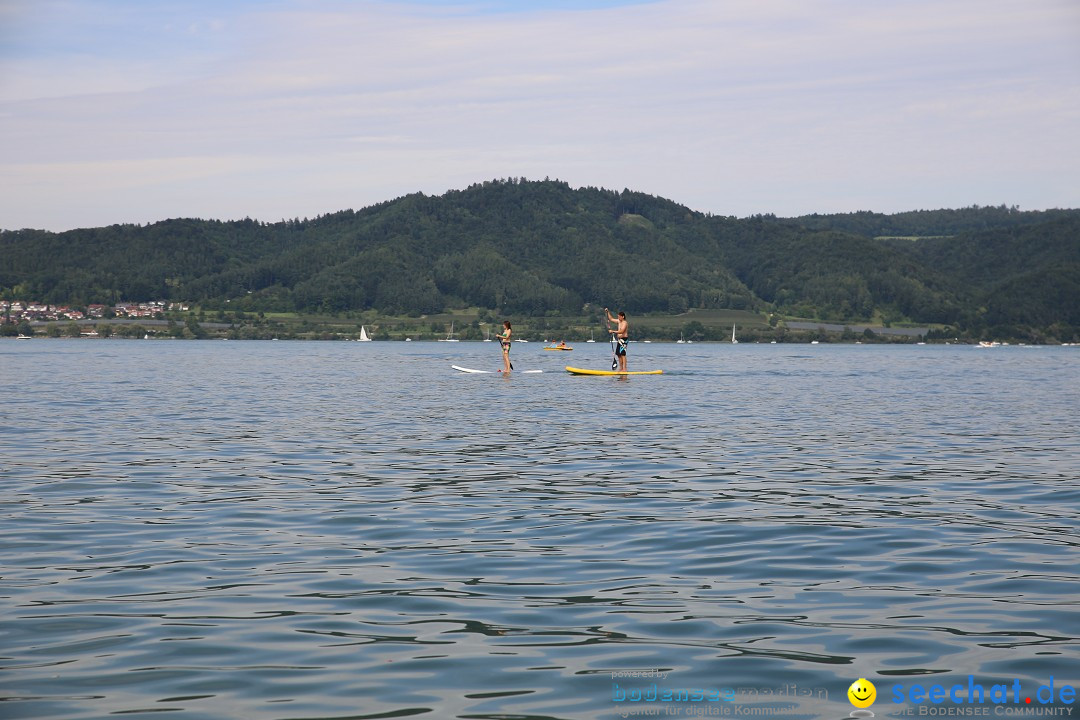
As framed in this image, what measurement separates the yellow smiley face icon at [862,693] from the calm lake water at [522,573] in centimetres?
10

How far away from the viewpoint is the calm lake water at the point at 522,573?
8375mm

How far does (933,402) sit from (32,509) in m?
38.7

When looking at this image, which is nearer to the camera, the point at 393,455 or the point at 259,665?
the point at 259,665

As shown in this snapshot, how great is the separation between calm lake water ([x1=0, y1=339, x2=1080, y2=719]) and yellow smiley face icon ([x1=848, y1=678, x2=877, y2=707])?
0.10 metres

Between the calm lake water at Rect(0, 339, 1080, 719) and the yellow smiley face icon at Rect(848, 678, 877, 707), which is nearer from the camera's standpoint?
the yellow smiley face icon at Rect(848, 678, 877, 707)

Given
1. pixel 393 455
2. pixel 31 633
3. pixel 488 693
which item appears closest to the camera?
pixel 488 693

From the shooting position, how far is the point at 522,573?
12164 millimetres

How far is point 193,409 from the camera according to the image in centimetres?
3697

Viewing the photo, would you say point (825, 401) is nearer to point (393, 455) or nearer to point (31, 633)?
point (393, 455)

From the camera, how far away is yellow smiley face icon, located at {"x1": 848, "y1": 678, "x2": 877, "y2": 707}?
7922 millimetres

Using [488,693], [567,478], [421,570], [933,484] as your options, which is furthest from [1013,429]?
[488,693]

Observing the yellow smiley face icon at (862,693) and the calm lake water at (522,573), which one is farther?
the calm lake water at (522,573)

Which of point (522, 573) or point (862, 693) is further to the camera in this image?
point (522, 573)

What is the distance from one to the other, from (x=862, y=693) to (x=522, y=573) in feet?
16.0
